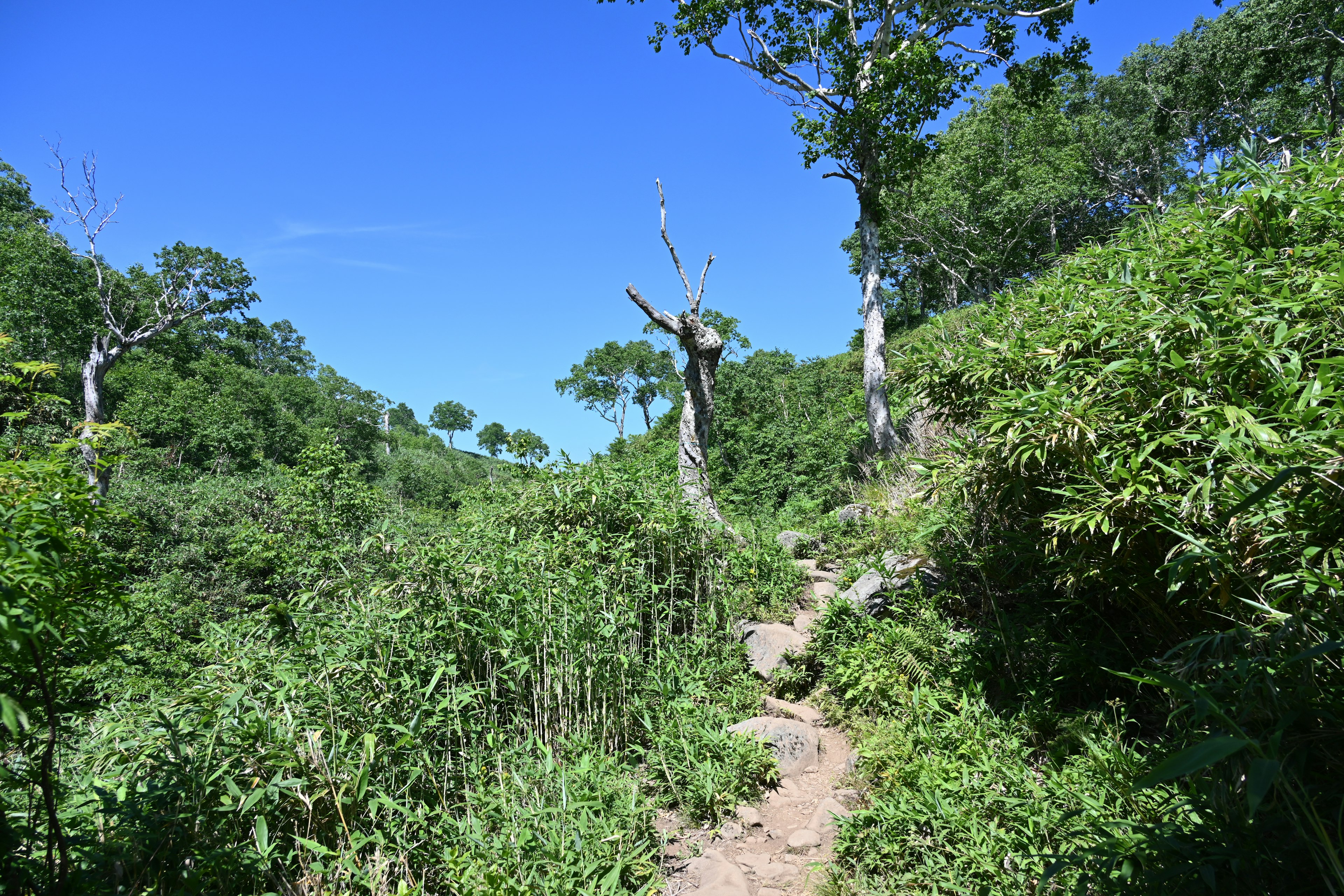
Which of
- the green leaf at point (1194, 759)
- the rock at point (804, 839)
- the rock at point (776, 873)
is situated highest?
the green leaf at point (1194, 759)

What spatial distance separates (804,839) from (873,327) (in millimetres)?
7021

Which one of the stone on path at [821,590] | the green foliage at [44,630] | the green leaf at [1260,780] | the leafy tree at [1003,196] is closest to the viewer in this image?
the green leaf at [1260,780]

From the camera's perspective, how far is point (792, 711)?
12.8ft

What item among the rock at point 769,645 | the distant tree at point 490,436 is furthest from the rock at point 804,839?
the distant tree at point 490,436

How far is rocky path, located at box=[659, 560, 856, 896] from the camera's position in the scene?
107 inches

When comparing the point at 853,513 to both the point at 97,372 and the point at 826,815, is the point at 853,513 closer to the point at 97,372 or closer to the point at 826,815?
the point at 826,815

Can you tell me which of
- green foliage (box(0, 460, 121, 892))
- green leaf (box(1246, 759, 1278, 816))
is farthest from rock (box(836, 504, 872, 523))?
green foliage (box(0, 460, 121, 892))

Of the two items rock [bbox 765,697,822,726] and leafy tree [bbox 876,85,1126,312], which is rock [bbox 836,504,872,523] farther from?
leafy tree [bbox 876,85,1126,312]

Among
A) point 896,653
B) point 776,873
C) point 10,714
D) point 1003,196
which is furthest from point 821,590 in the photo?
point 1003,196

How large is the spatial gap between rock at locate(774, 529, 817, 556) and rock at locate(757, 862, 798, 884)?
3.88m

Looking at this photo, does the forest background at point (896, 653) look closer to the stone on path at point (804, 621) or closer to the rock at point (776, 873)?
the stone on path at point (804, 621)

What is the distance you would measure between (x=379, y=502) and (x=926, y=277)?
2676 centimetres

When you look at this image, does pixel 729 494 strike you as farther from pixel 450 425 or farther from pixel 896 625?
Result: pixel 450 425

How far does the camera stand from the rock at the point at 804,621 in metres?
4.81
